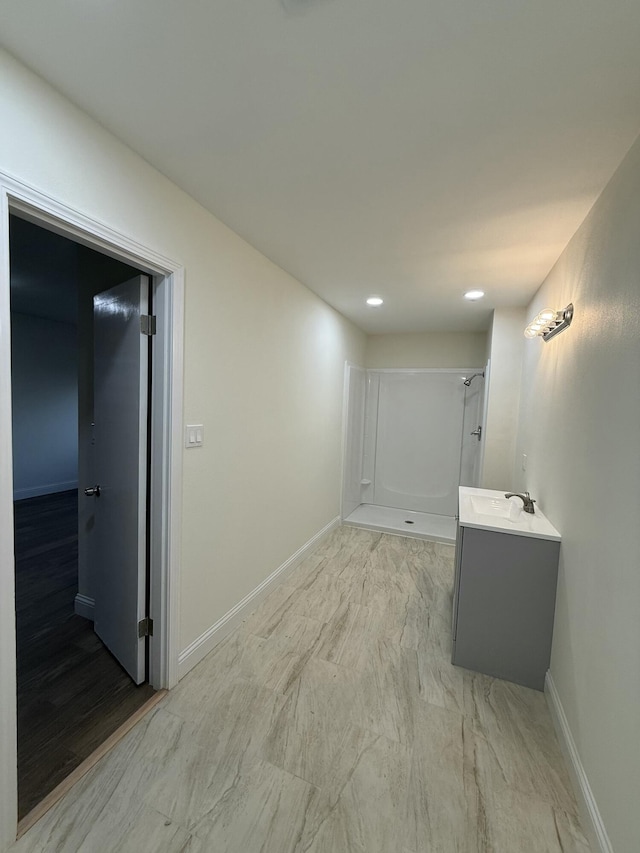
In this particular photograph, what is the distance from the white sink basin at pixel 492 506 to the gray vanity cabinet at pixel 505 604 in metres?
0.34

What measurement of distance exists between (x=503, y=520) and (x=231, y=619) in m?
1.78

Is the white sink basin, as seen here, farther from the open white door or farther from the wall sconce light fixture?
the open white door

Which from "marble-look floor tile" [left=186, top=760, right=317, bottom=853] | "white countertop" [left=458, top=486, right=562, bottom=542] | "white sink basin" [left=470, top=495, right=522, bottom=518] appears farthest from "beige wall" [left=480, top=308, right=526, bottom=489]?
"marble-look floor tile" [left=186, top=760, right=317, bottom=853]

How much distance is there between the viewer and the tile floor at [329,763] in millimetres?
1207

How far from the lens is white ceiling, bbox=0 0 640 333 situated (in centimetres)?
91

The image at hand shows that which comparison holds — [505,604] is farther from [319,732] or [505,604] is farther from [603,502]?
[319,732]

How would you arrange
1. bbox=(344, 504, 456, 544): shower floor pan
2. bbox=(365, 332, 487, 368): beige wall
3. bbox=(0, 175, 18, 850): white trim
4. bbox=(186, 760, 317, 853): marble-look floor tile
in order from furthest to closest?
bbox=(365, 332, 487, 368): beige wall → bbox=(344, 504, 456, 544): shower floor pan → bbox=(186, 760, 317, 853): marble-look floor tile → bbox=(0, 175, 18, 850): white trim

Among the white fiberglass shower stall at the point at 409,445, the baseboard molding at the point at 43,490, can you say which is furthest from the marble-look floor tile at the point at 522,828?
the baseboard molding at the point at 43,490

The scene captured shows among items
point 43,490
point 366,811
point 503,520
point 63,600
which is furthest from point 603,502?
point 43,490

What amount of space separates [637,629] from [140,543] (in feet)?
6.53

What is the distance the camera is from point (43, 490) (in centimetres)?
536

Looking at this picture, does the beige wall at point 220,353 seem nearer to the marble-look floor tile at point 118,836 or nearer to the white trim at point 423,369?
the marble-look floor tile at point 118,836

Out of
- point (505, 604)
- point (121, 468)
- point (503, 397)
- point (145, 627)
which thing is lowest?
point (145, 627)

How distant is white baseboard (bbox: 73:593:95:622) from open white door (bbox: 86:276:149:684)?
0.30 metres
